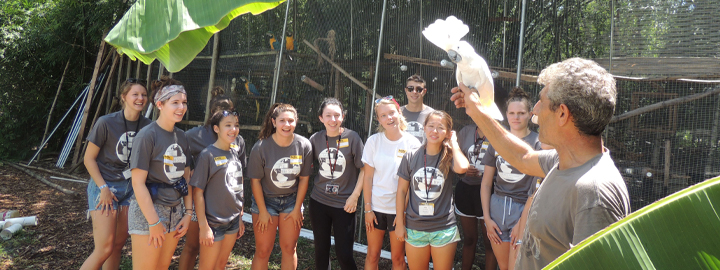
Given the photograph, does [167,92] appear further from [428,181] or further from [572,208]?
[572,208]

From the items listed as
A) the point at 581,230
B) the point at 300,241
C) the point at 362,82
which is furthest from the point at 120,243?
the point at 581,230

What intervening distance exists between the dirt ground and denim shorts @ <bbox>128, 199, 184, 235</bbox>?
1.54m

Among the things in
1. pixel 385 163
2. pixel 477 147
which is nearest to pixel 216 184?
pixel 385 163

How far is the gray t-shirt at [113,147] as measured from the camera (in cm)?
371

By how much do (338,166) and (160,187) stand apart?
1465 millimetres

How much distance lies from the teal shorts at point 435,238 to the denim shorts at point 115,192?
240 cm

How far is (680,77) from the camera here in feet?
11.7

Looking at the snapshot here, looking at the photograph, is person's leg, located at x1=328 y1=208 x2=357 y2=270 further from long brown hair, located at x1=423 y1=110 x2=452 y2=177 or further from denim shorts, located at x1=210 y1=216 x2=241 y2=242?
long brown hair, located at x1=423 y1=110 x2=452 y2=177

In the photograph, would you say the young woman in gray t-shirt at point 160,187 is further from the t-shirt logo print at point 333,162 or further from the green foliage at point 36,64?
the green foliage at point 36,64

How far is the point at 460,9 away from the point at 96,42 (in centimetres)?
855

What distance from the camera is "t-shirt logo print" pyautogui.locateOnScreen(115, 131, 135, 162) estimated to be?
12.4ft

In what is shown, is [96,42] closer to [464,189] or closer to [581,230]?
[464,189]

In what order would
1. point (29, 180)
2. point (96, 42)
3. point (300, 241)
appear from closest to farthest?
point (300, 241) → point (29, 180) → point (96, 42)

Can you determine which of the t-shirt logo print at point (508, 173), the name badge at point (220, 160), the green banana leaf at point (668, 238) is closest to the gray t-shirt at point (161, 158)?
the name badge at point (220, 160)
